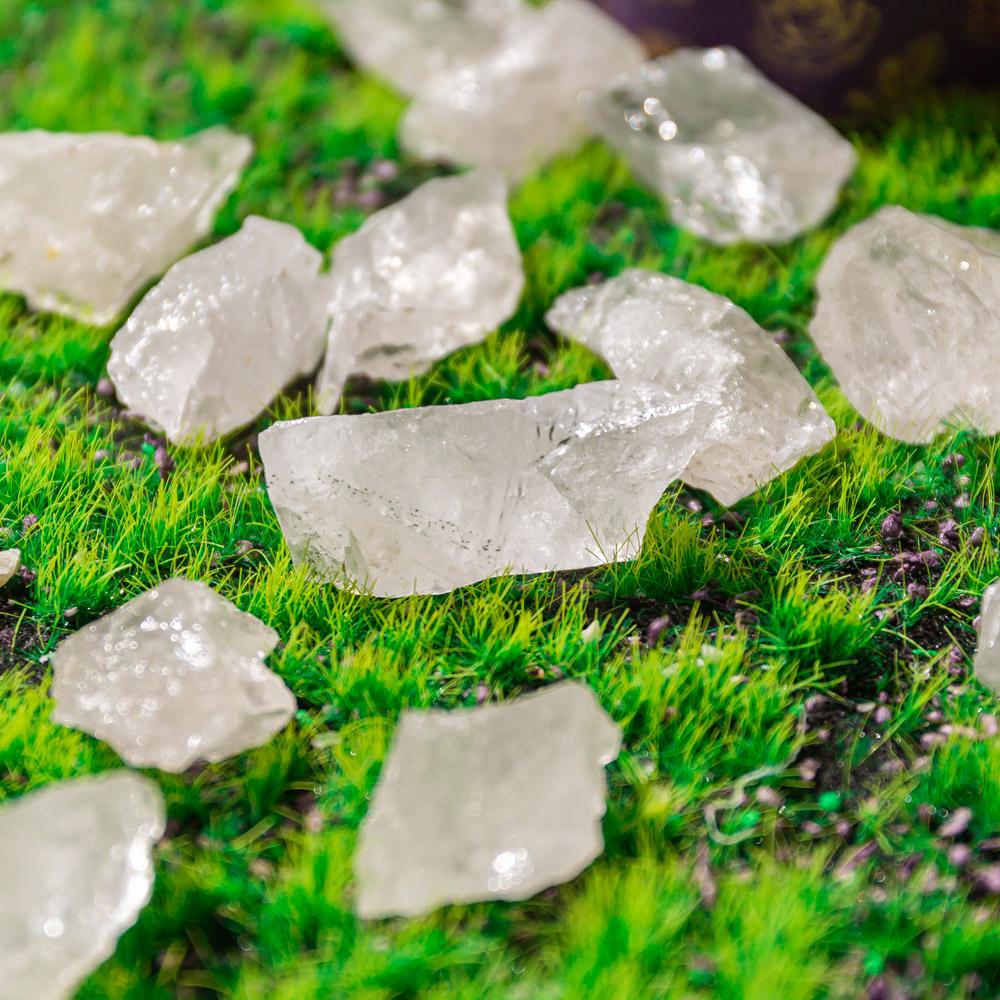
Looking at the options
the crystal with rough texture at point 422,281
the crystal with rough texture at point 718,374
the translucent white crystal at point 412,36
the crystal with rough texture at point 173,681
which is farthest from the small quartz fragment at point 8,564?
the translucent white crystal at point 412,36

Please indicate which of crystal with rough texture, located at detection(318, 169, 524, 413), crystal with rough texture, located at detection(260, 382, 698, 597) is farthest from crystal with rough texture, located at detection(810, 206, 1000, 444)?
crystal with rough texture, located at detection(318, 169, 524, 413)

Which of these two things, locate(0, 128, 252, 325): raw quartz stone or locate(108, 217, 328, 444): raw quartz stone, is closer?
locate(108, 217, 328, 444): raw quartz stone

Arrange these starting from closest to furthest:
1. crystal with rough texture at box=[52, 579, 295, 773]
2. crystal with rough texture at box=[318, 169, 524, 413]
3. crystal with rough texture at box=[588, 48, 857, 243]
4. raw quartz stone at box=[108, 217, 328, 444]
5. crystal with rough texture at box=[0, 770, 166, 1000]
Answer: crystal with rough texture at box=[0, 770, 166, 1000]
crystal with rough texture at box=[52, 579, 295, 773]
raw quartz stone at box=[108, 217, 328, 444]
crystal with rough texture at box=[318, 169, 524, 413]
crystal with rough texture at box=[588, 48, 857, 243]

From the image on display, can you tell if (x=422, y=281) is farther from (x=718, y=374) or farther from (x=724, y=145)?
(x=724, y=145)

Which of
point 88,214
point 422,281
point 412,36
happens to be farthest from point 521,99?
point 88,214

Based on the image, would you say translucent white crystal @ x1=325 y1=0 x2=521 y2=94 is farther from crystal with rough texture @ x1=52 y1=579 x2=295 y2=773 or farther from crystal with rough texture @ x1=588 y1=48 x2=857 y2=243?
crystal with rough texture @ x1=52 y1=579 x2=295 y2=773

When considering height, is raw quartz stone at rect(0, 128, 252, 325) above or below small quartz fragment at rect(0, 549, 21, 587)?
above

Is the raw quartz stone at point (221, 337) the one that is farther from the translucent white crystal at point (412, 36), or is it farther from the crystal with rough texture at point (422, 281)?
the translucent white crystal at point (412, 36)
